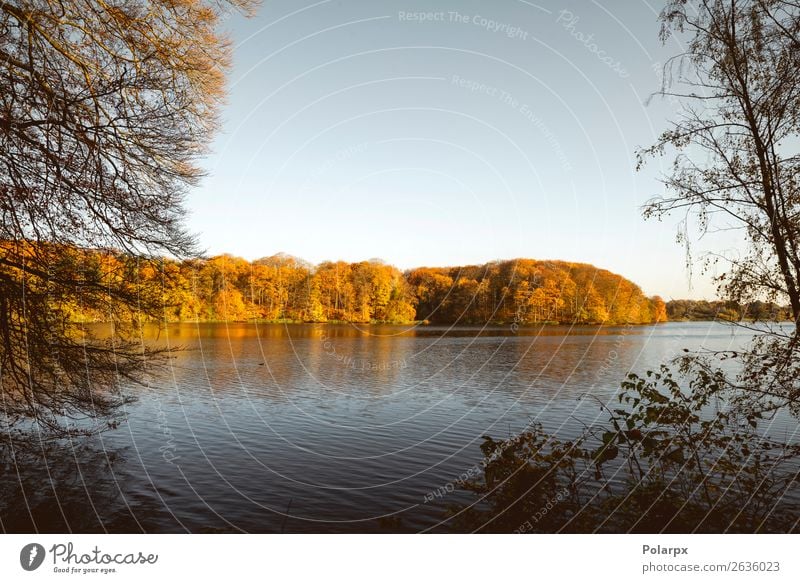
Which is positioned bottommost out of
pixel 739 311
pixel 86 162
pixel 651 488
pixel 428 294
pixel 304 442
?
pixel 304 442

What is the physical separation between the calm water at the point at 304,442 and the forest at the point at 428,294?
5212 centimetres

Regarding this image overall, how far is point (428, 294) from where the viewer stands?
3927 inches

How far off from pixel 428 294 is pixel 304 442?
278ft

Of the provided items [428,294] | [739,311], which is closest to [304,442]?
[739,311]

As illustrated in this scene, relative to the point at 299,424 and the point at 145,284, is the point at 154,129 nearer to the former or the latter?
the point at 145,284

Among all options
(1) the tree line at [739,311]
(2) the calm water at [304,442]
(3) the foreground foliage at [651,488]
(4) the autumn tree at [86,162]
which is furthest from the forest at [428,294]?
(1) the tree line at [739,311]

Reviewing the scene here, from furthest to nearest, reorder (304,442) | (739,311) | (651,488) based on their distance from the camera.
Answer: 1. (304,442)
2. (651,488)
3. (739,311)

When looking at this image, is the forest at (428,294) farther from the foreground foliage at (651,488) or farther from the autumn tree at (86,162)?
the foreground foliage at (651,488)

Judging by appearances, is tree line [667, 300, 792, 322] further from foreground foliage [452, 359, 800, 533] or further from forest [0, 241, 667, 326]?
forest [0, 241, 667, 326]

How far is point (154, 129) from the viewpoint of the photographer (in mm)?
9406

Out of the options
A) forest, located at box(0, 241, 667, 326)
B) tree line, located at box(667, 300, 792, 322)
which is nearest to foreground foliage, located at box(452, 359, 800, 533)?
tree line, located at box(667, 300, 792, 322)

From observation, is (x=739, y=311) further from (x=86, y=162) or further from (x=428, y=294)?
(x=428, y=294)

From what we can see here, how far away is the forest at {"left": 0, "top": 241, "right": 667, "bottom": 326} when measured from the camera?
281 feet

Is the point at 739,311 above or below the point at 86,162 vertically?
below
